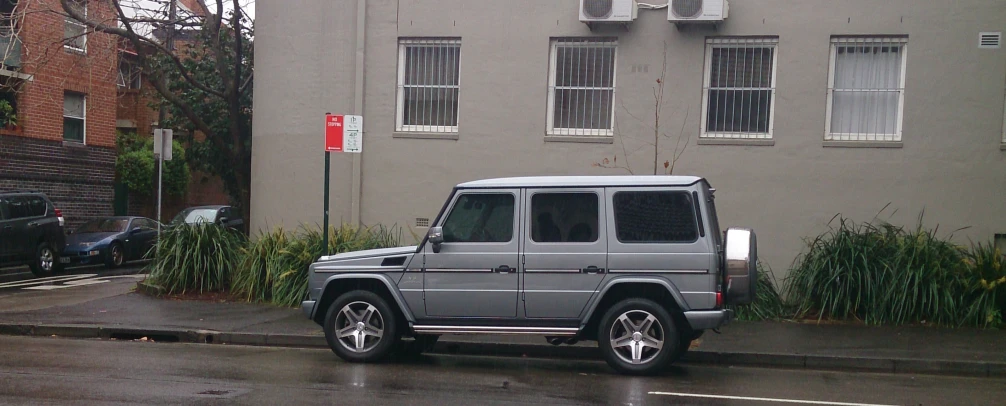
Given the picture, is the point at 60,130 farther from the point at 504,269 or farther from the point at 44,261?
the point at 504,269

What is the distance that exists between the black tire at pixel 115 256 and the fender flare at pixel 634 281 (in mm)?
16476

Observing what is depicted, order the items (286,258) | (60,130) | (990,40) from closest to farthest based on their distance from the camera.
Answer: (990,40) < (286,258) < (60,130)

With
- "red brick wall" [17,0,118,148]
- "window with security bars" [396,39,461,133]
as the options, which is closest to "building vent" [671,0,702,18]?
"window with security bars" [396,39,461,133]

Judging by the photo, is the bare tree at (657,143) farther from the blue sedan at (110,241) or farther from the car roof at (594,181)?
the blue sedan at (110,241)

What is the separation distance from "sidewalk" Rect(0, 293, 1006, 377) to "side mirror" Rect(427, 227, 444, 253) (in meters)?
2.08

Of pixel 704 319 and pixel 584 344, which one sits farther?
pixel 584 344

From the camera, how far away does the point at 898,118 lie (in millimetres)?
13516

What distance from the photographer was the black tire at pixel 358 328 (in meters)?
9.62

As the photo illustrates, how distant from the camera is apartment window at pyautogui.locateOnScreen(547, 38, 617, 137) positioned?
14.4m

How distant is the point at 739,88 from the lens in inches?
549

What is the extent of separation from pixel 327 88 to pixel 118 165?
55.8ft

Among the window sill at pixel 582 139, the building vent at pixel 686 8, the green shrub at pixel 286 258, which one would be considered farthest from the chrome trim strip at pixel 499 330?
the building vent at pixel 686 8

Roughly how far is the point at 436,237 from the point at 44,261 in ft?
45.5

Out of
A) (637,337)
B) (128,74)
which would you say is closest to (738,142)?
(637,337)
